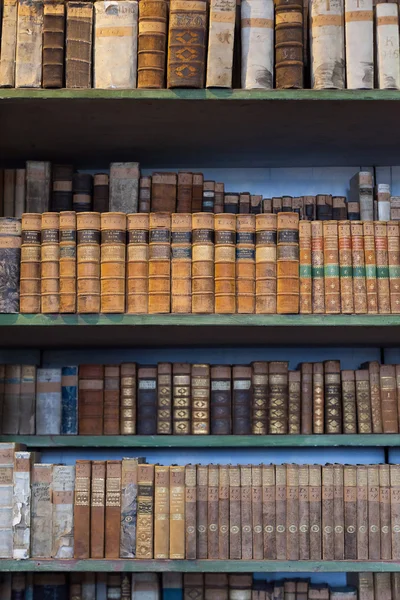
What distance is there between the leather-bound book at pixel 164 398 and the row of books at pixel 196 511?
6.3 inches

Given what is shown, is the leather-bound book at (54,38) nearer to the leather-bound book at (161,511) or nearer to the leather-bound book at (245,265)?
the leather-bound book at (245,265)

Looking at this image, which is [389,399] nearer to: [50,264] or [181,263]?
[181,263]

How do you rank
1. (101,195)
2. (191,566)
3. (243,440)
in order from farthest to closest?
(101,195), (243,440), (191,566)

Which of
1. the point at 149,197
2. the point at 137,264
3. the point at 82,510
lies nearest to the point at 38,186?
the point at 149,197

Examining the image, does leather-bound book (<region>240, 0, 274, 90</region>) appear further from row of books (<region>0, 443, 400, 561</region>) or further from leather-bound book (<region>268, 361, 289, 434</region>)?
row of books (<region>0, 443, 400, 561</region>)

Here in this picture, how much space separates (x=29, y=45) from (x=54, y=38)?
0.20ft

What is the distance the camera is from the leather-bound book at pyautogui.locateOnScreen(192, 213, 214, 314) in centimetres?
205

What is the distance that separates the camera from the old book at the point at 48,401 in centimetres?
230

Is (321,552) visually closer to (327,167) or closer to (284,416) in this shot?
(284,416)

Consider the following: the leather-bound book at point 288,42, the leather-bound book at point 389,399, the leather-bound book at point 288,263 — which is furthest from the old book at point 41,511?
the leather-bound book at point 288,42

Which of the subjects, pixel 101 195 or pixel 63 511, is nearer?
pixel 63 511

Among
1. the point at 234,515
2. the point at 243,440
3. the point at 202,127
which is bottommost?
the point at 234,515

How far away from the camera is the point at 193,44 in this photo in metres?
2.09

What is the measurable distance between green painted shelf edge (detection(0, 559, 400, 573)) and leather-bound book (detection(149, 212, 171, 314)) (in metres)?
0.58
